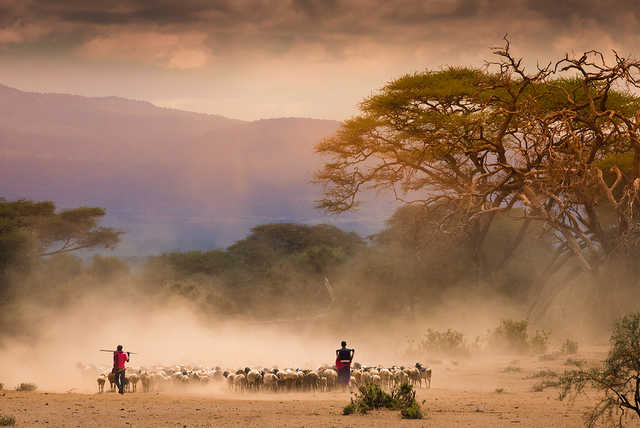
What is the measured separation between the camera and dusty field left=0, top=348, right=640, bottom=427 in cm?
1293

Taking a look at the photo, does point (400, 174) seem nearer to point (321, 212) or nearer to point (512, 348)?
point (321, 212)

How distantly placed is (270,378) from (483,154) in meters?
16.6

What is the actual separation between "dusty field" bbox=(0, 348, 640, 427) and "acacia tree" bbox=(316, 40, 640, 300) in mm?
10874

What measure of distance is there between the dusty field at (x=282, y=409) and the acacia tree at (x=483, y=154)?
1087cm

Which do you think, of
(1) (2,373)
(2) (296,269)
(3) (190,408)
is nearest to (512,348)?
(3) (190,408)

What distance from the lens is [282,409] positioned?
14602 mm

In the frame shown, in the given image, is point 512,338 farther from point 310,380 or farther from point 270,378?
point 270,378

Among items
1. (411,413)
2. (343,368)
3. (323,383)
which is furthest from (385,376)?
(411,413)

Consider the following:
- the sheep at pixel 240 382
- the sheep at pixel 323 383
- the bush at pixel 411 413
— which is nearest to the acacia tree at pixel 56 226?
the sheep at pixel 240 382

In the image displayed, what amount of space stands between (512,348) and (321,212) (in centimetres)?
1400

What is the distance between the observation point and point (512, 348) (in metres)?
28.0

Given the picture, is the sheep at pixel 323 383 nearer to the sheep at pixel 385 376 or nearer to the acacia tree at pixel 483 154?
the sheep at pixel 385 376

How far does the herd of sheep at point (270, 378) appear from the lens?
60.2ft

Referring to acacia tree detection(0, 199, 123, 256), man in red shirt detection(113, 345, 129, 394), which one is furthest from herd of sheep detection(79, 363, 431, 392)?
acacia tree detection(0, 199, 123, 256)
